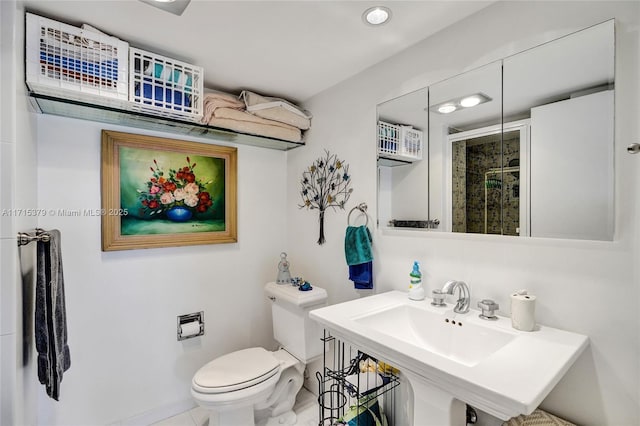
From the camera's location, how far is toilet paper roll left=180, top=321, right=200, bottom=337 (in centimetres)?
202

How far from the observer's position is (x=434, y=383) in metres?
0.91

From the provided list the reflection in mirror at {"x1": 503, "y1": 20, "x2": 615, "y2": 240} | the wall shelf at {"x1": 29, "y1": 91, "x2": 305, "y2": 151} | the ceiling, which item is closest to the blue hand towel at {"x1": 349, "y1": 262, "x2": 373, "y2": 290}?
the reflection in mirror at {"x1": 503, "y1": 20, "x2": 615, "y2": 240}

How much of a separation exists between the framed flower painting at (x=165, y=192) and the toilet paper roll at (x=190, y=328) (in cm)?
55

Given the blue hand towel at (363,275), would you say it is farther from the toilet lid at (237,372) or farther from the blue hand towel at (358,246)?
the toilet lid at (237,372)

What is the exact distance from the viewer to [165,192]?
200 centimetres


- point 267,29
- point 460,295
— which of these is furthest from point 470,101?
point 267,29

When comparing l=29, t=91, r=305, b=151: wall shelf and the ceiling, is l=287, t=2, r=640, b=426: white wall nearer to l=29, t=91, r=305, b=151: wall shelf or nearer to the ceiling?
the ceiling

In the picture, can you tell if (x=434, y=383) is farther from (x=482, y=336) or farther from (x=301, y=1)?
(x=301, y=1)

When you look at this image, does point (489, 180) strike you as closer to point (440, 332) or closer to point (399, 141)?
point (399, 141)

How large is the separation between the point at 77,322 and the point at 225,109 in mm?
1531

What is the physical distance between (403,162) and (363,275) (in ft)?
2.25

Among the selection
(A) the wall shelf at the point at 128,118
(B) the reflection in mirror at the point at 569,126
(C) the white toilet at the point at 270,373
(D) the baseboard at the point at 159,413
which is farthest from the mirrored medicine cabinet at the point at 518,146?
(D) the baseboard at the point at 159,413

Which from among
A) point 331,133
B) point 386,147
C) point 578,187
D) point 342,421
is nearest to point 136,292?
point 342,421

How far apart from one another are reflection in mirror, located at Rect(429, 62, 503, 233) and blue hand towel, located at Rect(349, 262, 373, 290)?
49 centimetres
